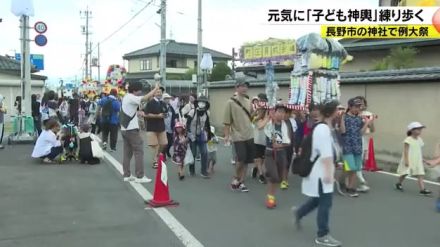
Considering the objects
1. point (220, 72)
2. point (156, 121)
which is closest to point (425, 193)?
point (156, 121)

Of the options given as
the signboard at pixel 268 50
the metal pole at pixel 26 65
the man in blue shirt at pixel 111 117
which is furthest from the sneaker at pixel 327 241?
the signboard at pixel 268 50

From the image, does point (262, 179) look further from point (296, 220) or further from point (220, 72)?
point (220, 72)

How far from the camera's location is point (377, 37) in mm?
21047

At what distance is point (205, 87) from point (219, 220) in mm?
18614

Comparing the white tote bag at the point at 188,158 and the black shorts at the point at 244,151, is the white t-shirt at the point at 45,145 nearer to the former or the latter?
the white tote bag at the point at 188,158

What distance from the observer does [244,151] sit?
28.1 feet

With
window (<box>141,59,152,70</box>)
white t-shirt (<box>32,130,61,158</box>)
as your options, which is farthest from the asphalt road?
window (<box>141,59,152,70</box>)

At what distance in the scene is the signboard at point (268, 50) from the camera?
1128 inches

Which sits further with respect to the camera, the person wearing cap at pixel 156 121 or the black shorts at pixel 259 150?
the person wearing cap at pixel 156 121

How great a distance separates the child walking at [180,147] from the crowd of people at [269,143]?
2 cm

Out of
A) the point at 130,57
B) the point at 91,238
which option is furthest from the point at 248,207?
the point at 130,57

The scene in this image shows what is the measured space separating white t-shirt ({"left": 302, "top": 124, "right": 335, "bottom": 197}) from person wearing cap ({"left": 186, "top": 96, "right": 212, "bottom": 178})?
4.82 metres

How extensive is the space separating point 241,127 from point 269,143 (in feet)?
2.48

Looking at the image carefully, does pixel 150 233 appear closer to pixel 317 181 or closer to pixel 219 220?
pixel 219 220
